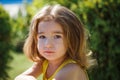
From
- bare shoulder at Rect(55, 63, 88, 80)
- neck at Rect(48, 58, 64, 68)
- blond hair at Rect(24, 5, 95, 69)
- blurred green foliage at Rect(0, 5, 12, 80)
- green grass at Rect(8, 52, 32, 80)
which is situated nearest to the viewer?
bare shoulder at Rect(55, 63, 88, 80)

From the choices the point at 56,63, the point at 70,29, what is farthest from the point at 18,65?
the point at 70,29

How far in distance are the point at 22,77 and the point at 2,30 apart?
4709 mm

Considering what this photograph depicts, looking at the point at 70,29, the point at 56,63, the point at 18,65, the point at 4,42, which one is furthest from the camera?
the point at 18,65

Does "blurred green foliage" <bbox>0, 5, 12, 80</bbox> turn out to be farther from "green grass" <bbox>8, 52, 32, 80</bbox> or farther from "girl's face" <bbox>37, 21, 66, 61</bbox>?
"girl's face" <bbox>37, 21, 66, 61</bbox>

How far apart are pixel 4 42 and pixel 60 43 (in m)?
4.99

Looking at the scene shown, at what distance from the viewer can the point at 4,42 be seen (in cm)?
780

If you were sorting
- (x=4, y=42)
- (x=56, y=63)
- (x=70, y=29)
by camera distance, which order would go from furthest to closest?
(x=4, y=42) < (x=56, y=63) < (x=70, y=29)

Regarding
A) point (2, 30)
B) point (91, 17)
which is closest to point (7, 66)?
point (2, 30)

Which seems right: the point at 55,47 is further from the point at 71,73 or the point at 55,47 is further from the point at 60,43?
the point at 71,73

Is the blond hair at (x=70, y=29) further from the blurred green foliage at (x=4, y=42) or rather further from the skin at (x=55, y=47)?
the blurred green foliage at (x=4, y=42)

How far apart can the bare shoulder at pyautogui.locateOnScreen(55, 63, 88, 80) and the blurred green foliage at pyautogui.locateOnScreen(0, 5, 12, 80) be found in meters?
4.85

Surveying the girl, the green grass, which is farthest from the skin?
the green grass

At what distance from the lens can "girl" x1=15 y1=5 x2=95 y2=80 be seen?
2.92 meters

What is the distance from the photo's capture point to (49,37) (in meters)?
2.92
